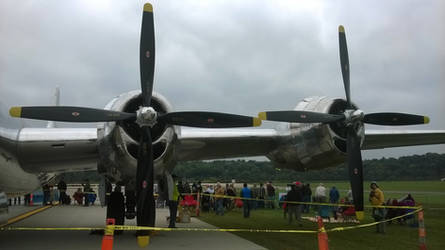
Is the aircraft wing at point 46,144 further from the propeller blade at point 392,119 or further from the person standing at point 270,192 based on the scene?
the person standing at point 270,192

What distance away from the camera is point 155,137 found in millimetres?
8492

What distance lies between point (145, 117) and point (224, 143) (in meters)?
3.22

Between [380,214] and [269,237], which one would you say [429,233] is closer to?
[380,214]

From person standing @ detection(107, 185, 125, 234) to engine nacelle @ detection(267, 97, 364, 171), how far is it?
4.50m

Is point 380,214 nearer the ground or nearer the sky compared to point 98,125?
nearer the ground

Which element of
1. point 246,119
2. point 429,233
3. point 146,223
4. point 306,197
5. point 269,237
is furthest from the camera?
point 306,197

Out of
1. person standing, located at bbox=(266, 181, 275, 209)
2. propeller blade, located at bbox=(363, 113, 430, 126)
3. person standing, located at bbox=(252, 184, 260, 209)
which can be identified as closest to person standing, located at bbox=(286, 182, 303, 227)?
propeller blade, located at bbox=(363, 113, 430, 126)

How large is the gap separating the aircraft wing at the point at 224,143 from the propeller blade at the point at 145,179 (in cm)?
98

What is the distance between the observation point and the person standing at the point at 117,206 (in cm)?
1026

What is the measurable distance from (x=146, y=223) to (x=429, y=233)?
312 inches

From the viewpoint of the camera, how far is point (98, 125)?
871 centimetres

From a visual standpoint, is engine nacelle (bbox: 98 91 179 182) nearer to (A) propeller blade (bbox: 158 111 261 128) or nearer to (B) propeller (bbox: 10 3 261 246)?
(B) propeller (bbox: 10 3 261 246)

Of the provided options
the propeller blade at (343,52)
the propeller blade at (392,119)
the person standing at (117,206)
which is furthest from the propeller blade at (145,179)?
the propeller blade at (343,52)

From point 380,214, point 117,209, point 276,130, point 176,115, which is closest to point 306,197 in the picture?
point 380,214
